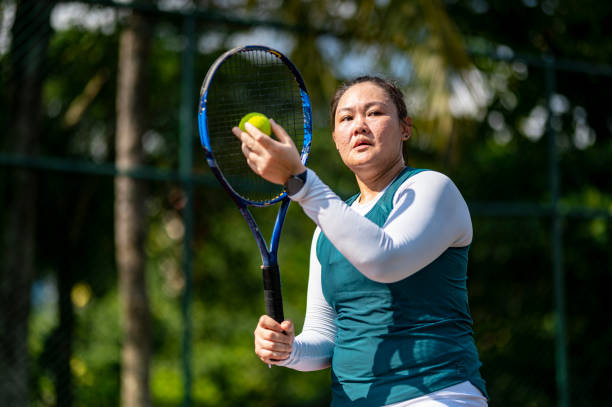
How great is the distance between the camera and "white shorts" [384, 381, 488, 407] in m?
1.60

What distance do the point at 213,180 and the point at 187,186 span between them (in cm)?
17

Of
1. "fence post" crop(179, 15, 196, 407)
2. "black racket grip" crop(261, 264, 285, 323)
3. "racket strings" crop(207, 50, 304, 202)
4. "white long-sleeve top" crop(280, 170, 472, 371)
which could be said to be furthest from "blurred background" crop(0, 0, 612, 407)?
"white long-sleeve top" crop(280, 170, 472, 371)

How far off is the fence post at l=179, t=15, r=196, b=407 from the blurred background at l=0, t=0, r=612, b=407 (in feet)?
0.04

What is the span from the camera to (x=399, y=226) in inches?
61.4

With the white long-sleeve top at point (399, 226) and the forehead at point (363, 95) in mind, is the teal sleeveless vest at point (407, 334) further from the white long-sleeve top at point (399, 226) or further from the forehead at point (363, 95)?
the forehead at point (363, 95)

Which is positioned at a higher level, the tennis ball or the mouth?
the tennis ball

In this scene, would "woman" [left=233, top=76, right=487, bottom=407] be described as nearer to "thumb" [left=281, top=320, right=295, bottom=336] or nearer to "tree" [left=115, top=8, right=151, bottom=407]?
"thumb" [left=281, top=320, right=295, bottom=336]

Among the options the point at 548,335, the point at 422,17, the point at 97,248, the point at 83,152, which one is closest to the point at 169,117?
the point at 83,152

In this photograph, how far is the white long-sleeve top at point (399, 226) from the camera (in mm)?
1490

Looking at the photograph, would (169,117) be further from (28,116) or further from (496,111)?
(496,111)

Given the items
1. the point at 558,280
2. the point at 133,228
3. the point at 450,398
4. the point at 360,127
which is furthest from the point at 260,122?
the point at 558,280

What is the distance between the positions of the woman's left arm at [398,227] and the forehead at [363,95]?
0.27 meters

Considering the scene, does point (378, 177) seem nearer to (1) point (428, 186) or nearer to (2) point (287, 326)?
(1) point (428, 186)

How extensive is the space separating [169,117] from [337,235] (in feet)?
18.9
